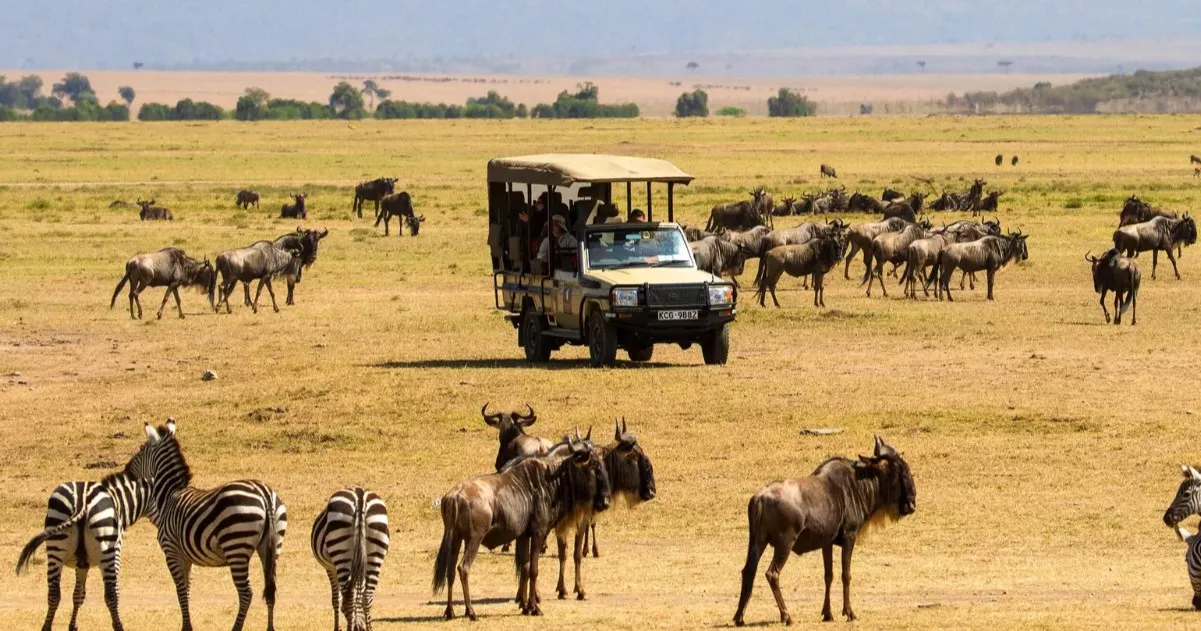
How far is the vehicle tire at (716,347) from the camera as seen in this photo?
81.3 ft

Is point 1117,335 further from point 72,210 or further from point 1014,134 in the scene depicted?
point 1014,134

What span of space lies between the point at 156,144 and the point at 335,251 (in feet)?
218

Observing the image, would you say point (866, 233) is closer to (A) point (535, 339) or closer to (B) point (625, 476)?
(A) point (535, 339)

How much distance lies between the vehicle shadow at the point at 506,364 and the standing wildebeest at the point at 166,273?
756 centimetres

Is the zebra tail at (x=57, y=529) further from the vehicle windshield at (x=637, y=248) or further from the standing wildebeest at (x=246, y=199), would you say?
the standing wildebeest at (x=246, y=199)

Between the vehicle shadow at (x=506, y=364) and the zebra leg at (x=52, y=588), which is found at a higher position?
the zebra leg at (x=52, y=588)

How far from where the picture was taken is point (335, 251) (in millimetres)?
44188

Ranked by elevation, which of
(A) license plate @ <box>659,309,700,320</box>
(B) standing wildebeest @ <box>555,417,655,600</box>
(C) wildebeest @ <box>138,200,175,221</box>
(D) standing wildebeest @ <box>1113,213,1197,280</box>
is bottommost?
(C) wildebeest @ <box>138,200,175,221</box>

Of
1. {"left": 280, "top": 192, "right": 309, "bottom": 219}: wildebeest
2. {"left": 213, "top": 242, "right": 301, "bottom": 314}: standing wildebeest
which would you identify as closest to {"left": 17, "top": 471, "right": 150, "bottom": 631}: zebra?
{"left": 213, "top": 242, "right": 301, "bottom": 314}: standing wildebeest

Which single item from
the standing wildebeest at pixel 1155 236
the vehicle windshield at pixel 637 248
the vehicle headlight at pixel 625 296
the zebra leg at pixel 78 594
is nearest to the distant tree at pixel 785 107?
the standing wildebeest at pixel 1155 236

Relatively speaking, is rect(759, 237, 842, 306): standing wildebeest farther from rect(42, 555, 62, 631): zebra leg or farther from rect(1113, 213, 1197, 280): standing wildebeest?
rect(42, 555, 62, 631): zebra leg

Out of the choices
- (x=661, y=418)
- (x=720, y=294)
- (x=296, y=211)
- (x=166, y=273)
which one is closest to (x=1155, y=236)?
(x=720, y=294)

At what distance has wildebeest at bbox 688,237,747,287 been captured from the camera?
33719 millimetres

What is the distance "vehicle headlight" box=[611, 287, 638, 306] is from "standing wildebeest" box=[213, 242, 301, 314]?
1049cm
